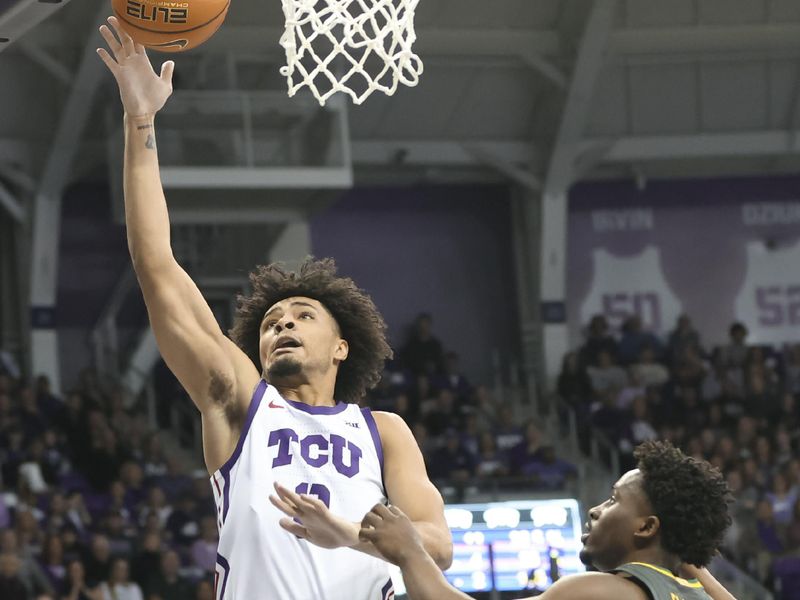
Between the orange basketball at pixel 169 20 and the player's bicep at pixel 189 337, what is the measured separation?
2.80ft

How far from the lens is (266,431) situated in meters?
4.15

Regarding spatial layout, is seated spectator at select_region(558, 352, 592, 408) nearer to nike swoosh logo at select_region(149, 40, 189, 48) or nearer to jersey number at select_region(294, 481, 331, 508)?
nike swoosh logo at select_region(149, 40, 189, 48)

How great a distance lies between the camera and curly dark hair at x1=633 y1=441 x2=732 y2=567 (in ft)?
12.8

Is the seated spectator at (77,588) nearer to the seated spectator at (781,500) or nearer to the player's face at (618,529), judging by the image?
the seated spectator at (781,500)

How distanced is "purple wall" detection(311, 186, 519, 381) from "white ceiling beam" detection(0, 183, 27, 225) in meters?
3.83

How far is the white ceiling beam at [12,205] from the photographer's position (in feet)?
55.0

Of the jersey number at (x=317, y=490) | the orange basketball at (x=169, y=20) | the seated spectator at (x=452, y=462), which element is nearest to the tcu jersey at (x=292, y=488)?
the jersey number at (x=317, y=490)

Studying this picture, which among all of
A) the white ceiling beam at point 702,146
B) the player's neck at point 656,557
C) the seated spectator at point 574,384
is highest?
the white ceiling beam at point 702,146

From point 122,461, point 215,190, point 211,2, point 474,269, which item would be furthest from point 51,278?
point 211,2

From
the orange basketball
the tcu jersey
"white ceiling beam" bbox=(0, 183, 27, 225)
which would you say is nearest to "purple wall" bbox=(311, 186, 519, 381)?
"white ceiling beam" bbox=(0, 183, 27, 225)

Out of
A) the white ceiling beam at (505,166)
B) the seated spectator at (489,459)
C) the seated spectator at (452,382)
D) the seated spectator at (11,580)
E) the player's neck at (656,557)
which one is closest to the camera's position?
the player's neck at (656,557)

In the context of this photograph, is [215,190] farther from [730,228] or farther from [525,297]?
[730,228]

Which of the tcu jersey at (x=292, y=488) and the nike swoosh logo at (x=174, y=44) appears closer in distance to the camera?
the tcu jersey at (x=292, y=488)

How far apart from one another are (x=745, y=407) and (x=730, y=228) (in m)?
4.11
